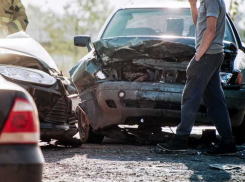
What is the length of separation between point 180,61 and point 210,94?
762mm

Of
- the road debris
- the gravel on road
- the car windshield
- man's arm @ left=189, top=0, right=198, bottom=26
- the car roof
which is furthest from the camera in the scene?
the car roof

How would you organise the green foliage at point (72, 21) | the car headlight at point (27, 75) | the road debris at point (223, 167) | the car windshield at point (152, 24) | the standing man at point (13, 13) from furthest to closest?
the green foliage at point (72, 21), the standing man at point (13, 13), the car windshield at point (152, 24), the car headlight at point (27, 75), the road debris at point (223, 167)

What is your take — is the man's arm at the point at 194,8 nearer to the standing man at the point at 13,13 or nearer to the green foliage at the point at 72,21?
the standing man at the point at 13,13

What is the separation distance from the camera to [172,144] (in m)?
6.84

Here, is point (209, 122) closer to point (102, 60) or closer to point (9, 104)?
point (102, 60)

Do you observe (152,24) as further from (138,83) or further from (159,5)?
(138,83)

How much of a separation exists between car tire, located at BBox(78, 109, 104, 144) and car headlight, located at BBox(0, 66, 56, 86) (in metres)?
1.57

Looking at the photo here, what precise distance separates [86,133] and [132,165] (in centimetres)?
227

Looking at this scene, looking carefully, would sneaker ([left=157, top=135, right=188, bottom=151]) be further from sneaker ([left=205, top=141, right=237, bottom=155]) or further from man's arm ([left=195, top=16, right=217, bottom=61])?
man's arm ([left=195, top=16, right=217, bottom=61])

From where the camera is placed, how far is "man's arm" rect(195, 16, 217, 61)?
22.0ft

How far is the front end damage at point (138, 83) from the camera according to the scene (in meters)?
7.57

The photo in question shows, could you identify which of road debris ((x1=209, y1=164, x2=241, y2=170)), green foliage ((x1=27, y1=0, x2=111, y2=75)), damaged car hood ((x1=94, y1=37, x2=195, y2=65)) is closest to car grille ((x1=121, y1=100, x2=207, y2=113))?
damaged car hood ((x1=94, y1=37, x2=195, y2=65))

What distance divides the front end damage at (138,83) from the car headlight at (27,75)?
47.5 inches

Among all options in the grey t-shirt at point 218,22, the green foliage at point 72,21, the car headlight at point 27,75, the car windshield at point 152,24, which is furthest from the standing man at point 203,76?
the green foliage at point 72,21
